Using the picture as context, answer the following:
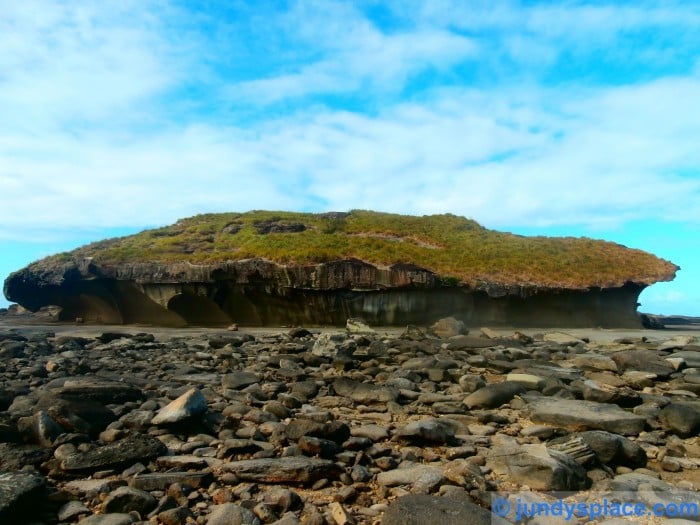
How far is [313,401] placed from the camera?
9180mm

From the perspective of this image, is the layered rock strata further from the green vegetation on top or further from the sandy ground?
the sandy ground

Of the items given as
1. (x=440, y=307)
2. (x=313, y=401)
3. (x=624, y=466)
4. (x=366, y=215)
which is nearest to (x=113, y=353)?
(x=313, y=401)

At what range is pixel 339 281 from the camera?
27422mm

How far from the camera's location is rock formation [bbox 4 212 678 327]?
2777cm

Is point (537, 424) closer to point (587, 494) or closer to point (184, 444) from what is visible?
point (587, 494)

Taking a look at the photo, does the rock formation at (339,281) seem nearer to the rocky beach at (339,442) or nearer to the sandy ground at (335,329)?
the sandy ground at (335,329)

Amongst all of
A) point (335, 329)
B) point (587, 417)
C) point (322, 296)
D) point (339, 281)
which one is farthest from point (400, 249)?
point (587, 417)

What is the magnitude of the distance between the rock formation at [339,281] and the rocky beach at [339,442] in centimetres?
1582

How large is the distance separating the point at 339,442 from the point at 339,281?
20.8 meters

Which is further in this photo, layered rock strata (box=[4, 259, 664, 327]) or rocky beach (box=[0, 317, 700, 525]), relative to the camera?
layered rock strata (box=[4, 259, 664, 327])

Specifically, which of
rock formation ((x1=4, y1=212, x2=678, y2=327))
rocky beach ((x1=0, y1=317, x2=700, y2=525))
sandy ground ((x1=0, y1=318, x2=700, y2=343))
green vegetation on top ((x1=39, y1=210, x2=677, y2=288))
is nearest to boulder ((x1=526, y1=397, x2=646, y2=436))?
rocky beach ((x1=0, y1=317, x2=700, y2=525))

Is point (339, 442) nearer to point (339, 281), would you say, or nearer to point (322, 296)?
point (339, 281)

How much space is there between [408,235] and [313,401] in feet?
92.5

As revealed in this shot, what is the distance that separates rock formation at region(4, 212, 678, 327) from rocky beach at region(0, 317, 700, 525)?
1582 centimetres
